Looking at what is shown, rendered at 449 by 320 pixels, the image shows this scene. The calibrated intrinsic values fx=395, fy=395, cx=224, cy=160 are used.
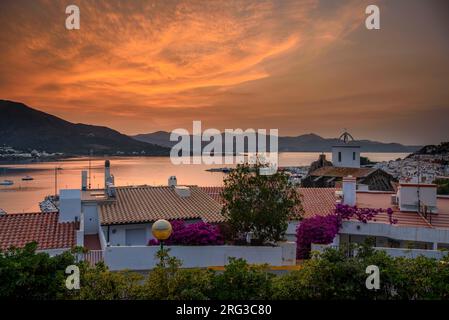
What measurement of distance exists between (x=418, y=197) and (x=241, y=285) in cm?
1060

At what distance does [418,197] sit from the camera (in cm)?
1412

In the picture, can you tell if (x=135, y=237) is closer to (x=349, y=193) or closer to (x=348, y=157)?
(x=349, y=193)

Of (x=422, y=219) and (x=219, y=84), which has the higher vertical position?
(x=219, y=84)

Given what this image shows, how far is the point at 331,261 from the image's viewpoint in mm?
6359

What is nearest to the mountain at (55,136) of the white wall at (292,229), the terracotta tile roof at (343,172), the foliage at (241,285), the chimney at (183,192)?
the terracotta tile roof at (343,172)

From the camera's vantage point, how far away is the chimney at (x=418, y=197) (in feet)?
45.5

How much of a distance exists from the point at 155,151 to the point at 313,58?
380 ft

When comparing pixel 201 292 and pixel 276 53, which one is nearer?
pixel 201 292

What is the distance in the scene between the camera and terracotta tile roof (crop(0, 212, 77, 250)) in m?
11.8

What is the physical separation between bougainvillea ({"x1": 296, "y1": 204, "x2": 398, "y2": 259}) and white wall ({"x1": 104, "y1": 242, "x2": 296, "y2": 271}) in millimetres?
1942

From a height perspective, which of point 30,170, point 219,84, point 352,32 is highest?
point 352,32

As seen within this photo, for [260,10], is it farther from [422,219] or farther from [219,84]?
[422,219]

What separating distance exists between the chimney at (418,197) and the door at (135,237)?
9375mm
